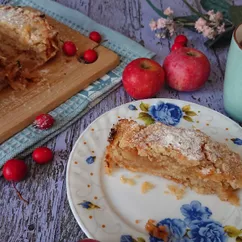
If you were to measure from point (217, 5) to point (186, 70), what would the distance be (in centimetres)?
70

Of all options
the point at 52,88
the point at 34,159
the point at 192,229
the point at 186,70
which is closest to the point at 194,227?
the point at 192,229

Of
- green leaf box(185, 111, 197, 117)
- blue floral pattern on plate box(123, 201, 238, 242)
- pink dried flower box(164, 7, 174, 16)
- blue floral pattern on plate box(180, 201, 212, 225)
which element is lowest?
blue floral pattern on plate box(180, 201, 212, 225)

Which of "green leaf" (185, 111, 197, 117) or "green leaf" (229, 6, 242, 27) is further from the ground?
"green leaf" (229, 6, 242, 27)

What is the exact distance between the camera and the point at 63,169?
5.37ft

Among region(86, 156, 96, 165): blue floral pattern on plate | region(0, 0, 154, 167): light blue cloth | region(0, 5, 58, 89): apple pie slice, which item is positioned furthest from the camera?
region(0, 5, 58, 89): apple pie slice

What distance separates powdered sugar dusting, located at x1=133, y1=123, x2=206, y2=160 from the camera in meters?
1.47

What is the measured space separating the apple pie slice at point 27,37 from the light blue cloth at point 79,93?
10.9 inches

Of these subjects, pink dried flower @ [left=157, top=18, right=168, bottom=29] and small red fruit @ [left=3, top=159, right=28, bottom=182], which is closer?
small red fruit @ [left=3, top=159, right=28, bottom=182]

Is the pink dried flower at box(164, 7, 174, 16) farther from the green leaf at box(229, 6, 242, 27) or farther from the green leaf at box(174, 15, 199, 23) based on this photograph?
the green leaf at box(229, 6, 242, 27)

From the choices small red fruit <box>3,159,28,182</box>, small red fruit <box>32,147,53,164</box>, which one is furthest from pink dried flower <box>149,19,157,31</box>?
small red fruit <box>3,159,28,182</box>

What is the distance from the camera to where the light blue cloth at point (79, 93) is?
170 cm

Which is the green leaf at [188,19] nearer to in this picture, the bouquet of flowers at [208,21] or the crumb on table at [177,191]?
the bouquet of flowers at [208,21]

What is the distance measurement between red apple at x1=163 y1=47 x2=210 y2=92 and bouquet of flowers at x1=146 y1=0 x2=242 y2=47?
0.96 feet

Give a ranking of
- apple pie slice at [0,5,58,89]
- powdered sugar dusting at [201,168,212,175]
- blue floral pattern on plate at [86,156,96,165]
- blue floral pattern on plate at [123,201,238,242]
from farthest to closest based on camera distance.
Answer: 1. apple pie slice at [0,5,58,89]
2. blue floral pattern on plate at [86,156,96,165]
3. powdered sugar dusting at [201,168,212,175]
4. blue floral pattern on plate at [123,201,238,242]
